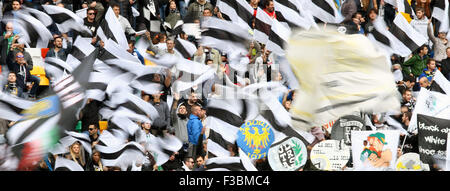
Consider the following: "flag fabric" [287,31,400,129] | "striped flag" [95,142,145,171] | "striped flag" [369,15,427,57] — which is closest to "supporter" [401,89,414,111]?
"striped flag" [369,15,427,57]

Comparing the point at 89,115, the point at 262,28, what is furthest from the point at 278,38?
the point at 89,115

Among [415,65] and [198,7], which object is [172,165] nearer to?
[198,7]

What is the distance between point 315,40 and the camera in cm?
1552

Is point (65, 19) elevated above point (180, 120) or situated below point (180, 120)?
above

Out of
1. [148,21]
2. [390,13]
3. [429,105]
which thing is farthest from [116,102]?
[390,13]

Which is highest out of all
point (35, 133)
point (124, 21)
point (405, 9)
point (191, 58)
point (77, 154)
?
point (405, 9)

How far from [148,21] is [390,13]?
16.1 ft

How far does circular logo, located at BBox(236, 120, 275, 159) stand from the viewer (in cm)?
1727

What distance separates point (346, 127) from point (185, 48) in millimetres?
3470

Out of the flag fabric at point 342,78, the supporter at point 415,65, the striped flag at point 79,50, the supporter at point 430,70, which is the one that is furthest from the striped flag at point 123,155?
the supporter at point 430,70

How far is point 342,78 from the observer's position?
15172 mm

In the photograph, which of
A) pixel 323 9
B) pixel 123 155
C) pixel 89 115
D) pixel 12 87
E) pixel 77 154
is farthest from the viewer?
pixel 323 9
